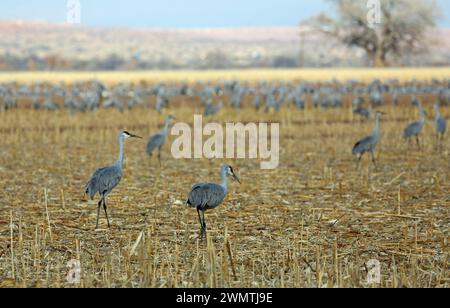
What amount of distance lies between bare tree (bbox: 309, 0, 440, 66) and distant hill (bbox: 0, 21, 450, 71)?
2118 mm

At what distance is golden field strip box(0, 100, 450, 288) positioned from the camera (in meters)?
7.20

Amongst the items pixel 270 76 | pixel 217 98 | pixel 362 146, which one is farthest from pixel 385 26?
pixel 362 146

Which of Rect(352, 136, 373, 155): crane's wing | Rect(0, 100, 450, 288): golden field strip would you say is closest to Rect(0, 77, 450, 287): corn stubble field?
Rect(0, 100, 450, 288): golden field strip

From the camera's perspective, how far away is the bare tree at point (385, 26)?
60.4 metres

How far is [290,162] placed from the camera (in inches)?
615

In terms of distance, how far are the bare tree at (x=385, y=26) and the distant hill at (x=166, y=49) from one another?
6.95 feet

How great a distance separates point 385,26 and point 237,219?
5415 centimetres

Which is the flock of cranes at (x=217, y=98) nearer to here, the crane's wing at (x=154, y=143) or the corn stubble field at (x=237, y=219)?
the corn stubble field at (x=237, y=219)

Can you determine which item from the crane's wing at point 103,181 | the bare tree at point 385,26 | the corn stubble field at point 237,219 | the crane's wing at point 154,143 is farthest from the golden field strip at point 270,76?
the crane's wing at point 103,181

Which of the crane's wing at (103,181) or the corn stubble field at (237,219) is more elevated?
the crane's wing at (103,181)

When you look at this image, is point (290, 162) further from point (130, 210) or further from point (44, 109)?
point (44, 109)

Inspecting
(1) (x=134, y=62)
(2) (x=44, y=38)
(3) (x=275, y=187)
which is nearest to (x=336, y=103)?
(3) (x=275, y=187)

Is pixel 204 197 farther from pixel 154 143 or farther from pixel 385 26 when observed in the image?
Answer: pixel 385 26
